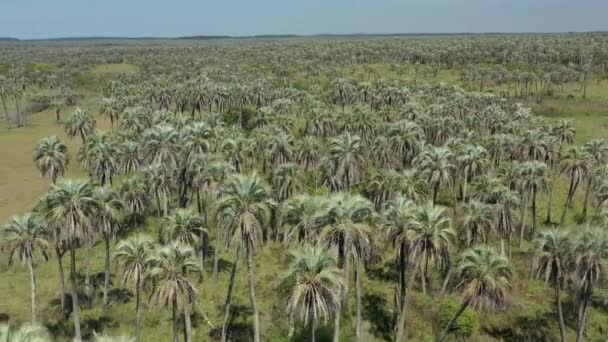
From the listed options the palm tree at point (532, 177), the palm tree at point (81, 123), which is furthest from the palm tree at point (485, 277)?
the palm tree at point (81, 123)

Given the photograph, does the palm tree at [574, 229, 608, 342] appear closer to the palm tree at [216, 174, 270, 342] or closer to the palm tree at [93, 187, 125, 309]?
the palm tree at [216, 174, 270, 342]

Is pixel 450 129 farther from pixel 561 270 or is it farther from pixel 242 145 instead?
pixel 561 270

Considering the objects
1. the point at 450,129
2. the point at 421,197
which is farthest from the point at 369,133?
the point at 421,197

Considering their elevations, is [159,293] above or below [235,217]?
below

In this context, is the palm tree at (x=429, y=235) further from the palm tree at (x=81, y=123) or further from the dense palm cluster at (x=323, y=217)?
the palm tree at (x=81, y=123)

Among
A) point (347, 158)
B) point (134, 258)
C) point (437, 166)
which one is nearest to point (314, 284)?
point (134, 258)

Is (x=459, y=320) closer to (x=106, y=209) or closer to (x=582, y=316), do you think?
(x=582, y=316)

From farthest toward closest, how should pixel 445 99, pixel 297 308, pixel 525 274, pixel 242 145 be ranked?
pixel 445 99, pixel 242 145, pixel 525 274, pixel 297 308
